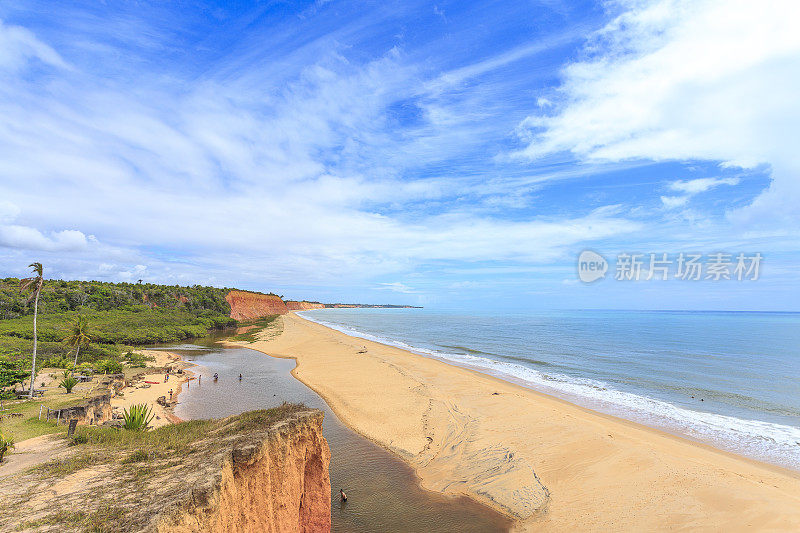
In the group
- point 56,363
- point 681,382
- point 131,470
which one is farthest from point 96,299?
point 681,382

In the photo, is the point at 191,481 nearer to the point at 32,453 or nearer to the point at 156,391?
the point at 32,453

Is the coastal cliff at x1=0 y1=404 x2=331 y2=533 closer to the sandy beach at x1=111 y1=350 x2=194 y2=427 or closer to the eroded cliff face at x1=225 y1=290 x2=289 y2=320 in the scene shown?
the sandy beach at x1=111 y1=350 x2=194 y2=427

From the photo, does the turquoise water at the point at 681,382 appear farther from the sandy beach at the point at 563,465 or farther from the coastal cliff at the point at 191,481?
the coastal cliff at the point at 191,481

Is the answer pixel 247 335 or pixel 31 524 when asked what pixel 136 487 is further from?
pixel 247 335

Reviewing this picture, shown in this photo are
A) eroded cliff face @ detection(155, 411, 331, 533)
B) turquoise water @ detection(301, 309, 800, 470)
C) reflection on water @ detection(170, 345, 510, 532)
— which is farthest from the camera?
turquoise water @ detection(301, 309, 800, 470)

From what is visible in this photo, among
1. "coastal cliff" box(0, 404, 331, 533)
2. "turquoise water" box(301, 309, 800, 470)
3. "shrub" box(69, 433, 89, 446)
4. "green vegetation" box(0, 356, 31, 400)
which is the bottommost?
"turquoise water" box(301, 309, 800, 470)

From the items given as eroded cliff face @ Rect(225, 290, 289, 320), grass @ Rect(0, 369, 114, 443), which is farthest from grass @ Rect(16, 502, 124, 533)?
eroded cliff face @ Rect(225, 290, 289, 320)
